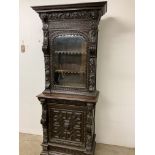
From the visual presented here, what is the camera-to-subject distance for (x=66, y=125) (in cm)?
236

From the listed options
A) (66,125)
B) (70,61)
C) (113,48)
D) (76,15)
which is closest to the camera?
(76,15)

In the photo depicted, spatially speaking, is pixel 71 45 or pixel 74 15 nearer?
pixel 74 15

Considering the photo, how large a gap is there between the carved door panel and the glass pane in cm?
34

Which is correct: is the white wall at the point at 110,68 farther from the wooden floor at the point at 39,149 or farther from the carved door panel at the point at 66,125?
the carved door panel at the point at 66,125

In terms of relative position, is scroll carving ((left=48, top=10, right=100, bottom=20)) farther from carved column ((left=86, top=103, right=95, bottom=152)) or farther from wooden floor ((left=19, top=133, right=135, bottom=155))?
wooden floor ((left=19, top=133, right=135, bottom=155))

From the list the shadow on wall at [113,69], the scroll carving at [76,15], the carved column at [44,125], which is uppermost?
the scroll carving at [76,15]

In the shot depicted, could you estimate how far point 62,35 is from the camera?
2.35 m

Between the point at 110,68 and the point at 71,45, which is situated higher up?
the point at 71,45

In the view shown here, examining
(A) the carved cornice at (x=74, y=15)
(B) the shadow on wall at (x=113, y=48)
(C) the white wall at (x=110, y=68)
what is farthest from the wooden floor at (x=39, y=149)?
(A) the carved cornice at (x=74, y=15)

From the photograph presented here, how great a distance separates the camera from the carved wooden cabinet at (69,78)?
2.20 m

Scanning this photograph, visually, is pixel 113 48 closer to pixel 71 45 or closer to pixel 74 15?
pixel 71 45

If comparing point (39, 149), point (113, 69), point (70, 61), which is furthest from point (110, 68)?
point (39, 149)

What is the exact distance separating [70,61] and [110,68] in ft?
2.02
